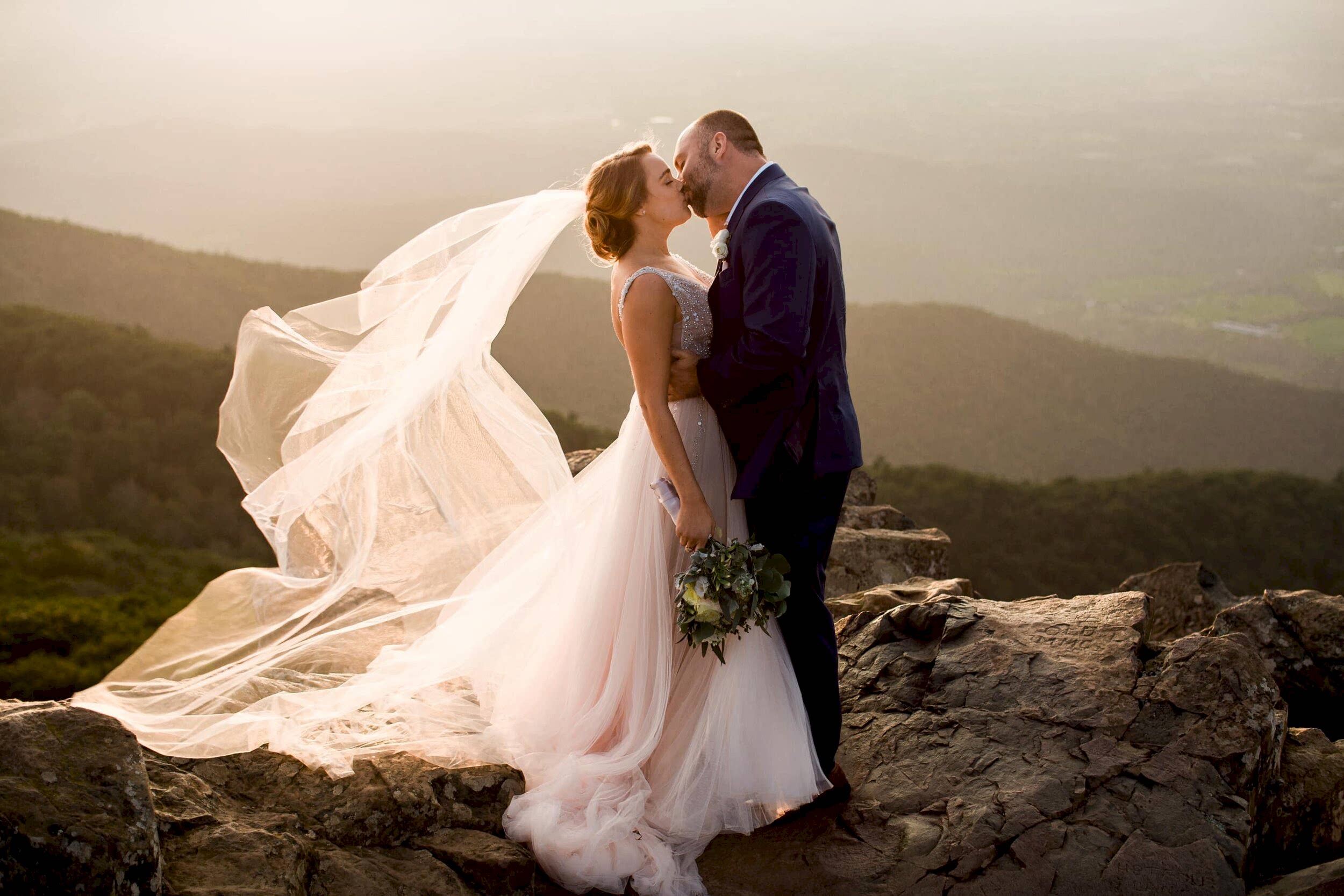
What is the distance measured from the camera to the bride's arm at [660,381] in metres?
3.11

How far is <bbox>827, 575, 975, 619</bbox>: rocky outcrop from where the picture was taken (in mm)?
4637

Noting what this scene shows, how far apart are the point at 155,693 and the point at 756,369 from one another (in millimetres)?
2933

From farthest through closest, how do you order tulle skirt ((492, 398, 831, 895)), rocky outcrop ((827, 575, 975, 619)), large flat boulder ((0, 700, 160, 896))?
rocky outcrop ((827, 575, 975, 619)) → tulle skirt ((492, 398, 831, 895)) → large flat boulder ((0, 700, 160, 896))

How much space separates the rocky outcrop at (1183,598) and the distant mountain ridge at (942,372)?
10335mm

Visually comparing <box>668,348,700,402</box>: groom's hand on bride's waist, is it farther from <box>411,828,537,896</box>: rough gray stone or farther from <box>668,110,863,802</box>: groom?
<box>411,828,537,896</box>: rough gray stone

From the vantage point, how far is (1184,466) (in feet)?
55.1

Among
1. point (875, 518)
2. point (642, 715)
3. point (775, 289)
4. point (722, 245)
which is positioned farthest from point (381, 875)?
point (875, 518)

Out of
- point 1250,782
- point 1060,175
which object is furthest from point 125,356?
point 1060,175

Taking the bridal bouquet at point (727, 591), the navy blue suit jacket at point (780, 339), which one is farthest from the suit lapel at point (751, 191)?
the bridal bouquet at point (727, 591)

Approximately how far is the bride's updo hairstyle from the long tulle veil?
46 centimetres

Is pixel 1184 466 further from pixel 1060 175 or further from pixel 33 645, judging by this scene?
pixel 33 645

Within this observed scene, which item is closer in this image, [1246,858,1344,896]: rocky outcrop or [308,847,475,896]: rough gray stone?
[308,847,475,896]: rough gray stone

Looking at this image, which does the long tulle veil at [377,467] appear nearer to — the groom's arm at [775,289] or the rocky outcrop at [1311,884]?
the groom's arm at [775,289]

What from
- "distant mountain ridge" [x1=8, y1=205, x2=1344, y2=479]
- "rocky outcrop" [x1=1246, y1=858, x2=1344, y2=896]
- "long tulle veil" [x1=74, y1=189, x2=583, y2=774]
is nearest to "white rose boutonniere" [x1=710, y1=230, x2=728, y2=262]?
"long tulle veil" [x1=74, y1=189, x2=583, y2=774]
